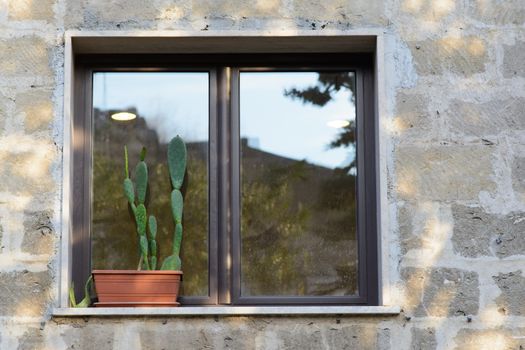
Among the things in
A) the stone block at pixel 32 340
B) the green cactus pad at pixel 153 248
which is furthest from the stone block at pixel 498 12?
the stone block at pixel 32 340

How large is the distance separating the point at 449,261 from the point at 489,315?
0.28m

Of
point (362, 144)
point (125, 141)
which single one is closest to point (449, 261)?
point (362, 144)

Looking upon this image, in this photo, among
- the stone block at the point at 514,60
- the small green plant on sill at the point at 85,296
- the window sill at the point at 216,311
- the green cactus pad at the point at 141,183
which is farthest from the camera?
the green cactus pad at the point at 141,183

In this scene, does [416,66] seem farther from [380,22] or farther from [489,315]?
[489,315]

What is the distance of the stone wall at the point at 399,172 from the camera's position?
4.98m

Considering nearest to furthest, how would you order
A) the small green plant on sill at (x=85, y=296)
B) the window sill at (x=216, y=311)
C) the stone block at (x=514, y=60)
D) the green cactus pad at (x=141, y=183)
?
the window sill at (x=216, y=311) < the small green plant on sill at (x=85, y=296) < the stone block at (x=514, y=60) < the green cactus pad at (x=141, y=183)

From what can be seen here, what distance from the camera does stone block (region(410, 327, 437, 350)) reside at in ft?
16.3

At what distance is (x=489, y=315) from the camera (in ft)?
16.4

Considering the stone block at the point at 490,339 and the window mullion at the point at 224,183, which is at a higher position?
the window mullion at the point at 224,183

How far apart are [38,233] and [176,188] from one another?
646 millimetres

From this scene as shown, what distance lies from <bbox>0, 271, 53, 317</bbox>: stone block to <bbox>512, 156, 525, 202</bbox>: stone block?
2.03 metres

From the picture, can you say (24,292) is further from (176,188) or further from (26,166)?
(176,188)

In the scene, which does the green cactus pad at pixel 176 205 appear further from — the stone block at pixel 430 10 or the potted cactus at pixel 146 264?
the stone block at pixel 430 10

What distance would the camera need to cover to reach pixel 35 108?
16.9 ft
